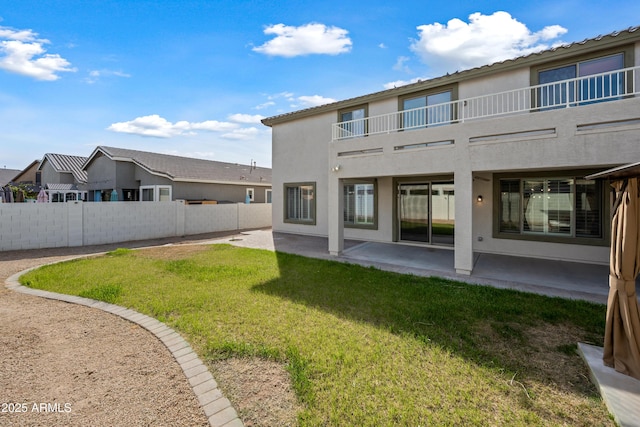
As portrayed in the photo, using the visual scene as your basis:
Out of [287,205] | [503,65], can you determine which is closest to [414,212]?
[503,65]

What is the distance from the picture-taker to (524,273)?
7.86m

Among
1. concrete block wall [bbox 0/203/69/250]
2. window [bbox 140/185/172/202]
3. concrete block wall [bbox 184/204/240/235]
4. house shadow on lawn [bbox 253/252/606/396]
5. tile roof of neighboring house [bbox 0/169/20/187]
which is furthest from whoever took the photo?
tile roof of neighboring house [bbox 0/169/20/187]

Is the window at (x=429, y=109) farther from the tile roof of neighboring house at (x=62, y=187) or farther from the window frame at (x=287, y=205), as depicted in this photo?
the tile roof of neighboring house at (x=62, y=187)

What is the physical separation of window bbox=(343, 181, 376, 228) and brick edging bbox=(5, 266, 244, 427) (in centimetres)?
975

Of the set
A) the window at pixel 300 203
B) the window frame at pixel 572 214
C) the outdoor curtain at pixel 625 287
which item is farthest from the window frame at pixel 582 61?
the window at pixel 300 203

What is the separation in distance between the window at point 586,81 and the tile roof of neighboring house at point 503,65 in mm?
393

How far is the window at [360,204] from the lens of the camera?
1300cm

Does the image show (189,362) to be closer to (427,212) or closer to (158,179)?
(427,212)

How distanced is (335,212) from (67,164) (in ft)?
95.9

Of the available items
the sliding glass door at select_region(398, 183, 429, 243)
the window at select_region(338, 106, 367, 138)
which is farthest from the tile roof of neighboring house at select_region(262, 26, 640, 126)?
the sliding glass door at select_region(398, 183, 429, 243)

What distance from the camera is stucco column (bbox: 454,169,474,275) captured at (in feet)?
24.9

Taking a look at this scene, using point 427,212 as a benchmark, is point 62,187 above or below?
above

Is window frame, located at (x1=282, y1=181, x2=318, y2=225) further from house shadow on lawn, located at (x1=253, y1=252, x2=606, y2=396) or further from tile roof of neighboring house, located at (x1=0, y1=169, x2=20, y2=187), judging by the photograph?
tile roof of neighboring house, located at (x1=0, y1=169, x2=20, y2=187)

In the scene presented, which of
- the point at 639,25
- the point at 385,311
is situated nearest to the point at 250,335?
the point at 385,311
